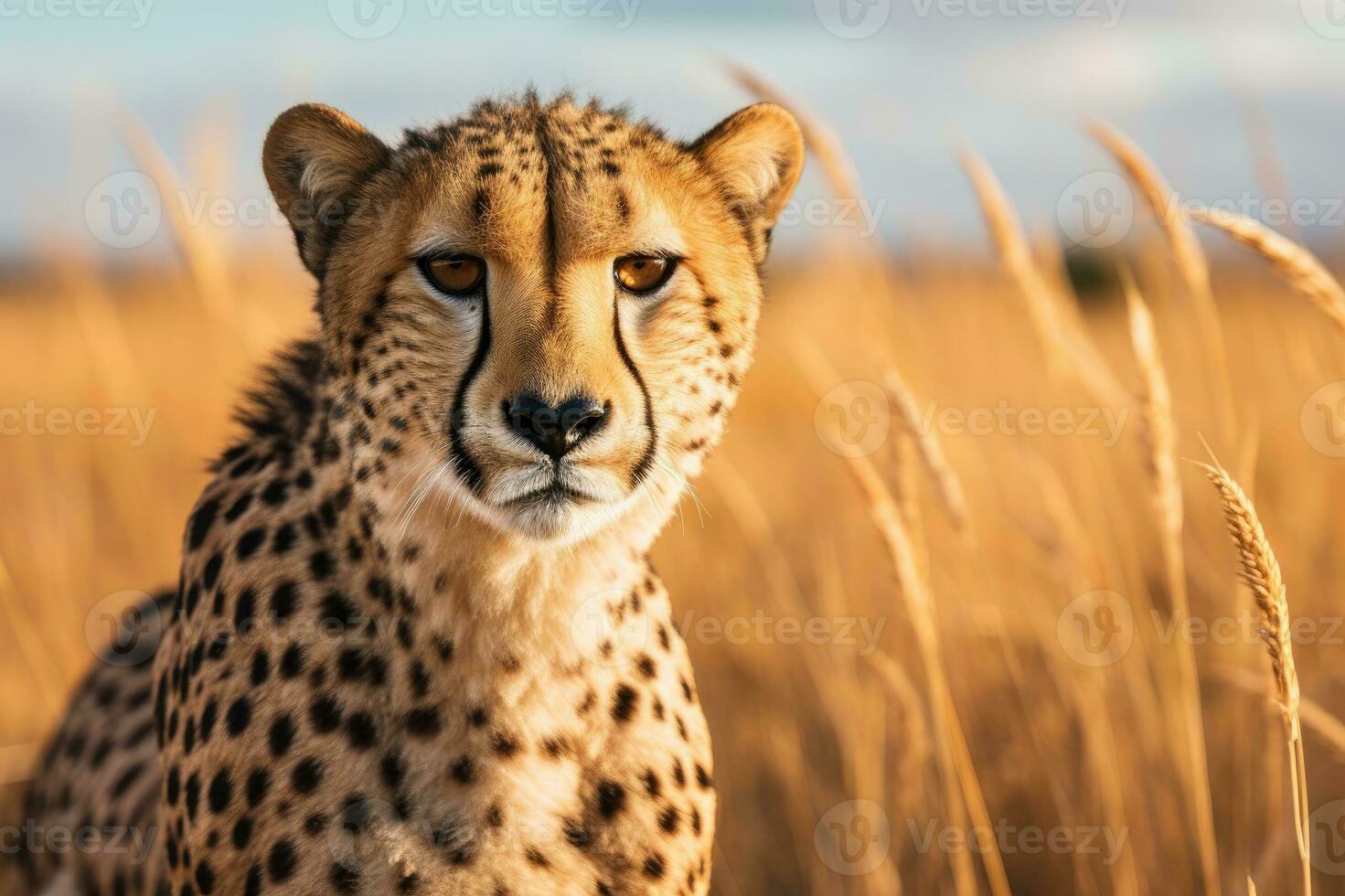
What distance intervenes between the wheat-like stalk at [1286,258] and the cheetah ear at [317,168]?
100cm

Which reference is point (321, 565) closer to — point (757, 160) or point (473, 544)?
point (473, 544)

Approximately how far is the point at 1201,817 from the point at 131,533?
3.16m

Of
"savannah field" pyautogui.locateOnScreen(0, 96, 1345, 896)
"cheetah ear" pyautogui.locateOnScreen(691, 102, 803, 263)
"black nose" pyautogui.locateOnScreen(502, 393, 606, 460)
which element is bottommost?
"savannah field" pyautogui.locateOnScreen(0, 96, 1345, 896)

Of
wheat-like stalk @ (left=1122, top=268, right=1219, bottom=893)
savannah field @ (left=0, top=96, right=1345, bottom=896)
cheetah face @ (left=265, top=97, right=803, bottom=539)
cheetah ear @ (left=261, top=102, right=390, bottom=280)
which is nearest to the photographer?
cheetah face @ (left=265, top=97, right=803, bottom=539)

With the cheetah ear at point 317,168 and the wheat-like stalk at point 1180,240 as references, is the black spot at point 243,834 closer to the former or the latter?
the cheetah ear at point 317,168

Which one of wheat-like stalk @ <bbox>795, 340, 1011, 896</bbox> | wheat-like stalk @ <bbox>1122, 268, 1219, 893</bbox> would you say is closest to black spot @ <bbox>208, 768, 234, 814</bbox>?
wheat-like stalk @ <bbox>795, 340, 1011, 896</bbox>

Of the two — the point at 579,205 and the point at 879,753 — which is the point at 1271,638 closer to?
the point at 579,205

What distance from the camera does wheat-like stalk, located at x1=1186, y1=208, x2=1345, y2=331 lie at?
1352mm

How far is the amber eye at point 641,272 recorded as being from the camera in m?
1.44

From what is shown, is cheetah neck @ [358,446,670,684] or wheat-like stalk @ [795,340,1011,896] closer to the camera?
cheetah neck @ [358,446,670,684]

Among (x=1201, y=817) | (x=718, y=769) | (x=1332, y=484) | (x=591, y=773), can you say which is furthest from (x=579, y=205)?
(x=1332, y=484)

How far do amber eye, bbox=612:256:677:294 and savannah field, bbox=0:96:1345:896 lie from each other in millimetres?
387

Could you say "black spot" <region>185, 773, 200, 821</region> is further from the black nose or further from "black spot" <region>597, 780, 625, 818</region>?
the black nose

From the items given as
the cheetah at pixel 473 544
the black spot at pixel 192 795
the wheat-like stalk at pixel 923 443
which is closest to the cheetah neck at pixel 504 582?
the cheetah at pixel 473 544
